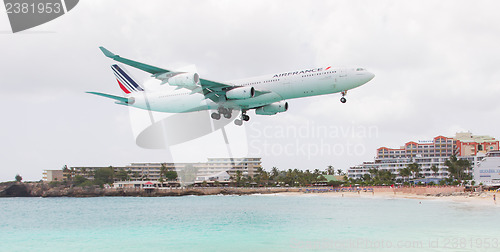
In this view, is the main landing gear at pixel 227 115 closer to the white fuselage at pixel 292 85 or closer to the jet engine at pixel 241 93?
the white fuselage at pixel 292 85

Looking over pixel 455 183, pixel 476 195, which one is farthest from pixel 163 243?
pixel 455 183

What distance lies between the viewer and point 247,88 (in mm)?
51344

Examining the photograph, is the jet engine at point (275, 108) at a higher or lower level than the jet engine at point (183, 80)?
lower

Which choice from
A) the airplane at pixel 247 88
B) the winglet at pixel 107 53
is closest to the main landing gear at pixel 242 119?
the airplane at pixel 247 88

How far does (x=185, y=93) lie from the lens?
59281 millimetres

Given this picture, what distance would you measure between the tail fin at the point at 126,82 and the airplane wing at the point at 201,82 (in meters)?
22.1

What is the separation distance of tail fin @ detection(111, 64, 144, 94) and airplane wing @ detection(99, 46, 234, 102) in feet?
72.5

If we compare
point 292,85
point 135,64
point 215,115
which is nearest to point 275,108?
point 215,115

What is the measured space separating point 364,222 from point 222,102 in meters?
44.1

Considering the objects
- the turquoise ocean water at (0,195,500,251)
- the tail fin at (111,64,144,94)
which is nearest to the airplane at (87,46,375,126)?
the tail fin at (111,64,144,94)

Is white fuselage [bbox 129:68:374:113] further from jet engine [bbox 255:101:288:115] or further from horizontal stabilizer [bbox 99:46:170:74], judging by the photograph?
horizontal stabilizer [bbox 99:46:170:74]

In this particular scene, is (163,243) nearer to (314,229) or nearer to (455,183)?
(314,229)

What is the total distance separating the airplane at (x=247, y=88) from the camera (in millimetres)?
49344

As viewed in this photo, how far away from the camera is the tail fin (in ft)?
247
